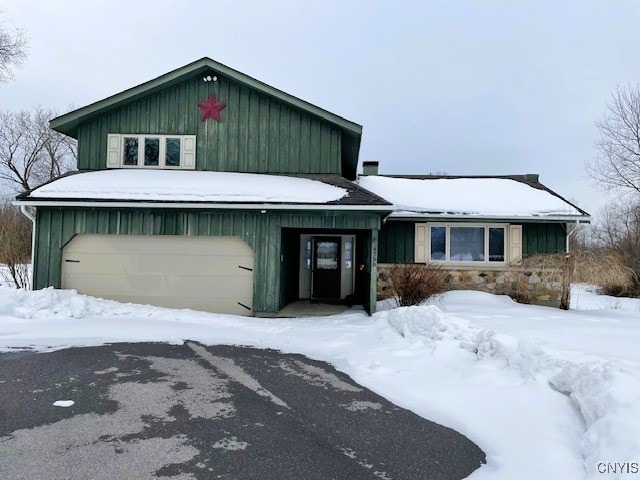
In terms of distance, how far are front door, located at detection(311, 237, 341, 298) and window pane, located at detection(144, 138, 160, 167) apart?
5.54 meters

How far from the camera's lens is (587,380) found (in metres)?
3.84

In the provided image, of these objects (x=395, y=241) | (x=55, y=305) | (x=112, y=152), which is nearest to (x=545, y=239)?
(x=395, y=241)

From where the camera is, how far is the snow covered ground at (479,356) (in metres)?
3.12

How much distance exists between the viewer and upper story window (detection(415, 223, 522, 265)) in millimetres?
13062

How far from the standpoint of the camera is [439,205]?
13.4 meters

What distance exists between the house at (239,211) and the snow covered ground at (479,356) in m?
1.05

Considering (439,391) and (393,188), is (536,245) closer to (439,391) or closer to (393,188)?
(393,188)

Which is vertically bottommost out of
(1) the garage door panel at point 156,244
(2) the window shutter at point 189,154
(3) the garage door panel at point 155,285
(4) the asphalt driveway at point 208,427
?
(4) the asphalt driveway at point 208,427

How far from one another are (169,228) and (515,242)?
32.8ft

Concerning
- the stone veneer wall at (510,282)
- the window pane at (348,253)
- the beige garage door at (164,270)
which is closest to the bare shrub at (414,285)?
the stone veneer wall at (510,282)

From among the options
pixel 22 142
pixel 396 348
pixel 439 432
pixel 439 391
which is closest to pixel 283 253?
pixel 396 348

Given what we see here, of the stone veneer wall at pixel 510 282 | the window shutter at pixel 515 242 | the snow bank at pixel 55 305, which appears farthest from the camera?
the window shutter at pixel 515 242

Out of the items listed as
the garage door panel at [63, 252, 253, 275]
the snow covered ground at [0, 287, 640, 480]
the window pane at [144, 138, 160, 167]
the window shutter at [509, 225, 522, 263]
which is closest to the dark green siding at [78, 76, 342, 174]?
the window pane at [144, 138, 160, 167]

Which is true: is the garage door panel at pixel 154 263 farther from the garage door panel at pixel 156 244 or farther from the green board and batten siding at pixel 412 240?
the green board and batten siding at pixel 412 240
